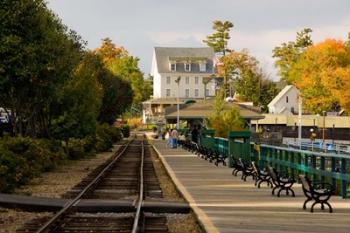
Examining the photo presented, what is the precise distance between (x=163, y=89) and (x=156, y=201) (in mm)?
134236

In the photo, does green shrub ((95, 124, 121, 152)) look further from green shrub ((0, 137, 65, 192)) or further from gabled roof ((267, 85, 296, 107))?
gabled roof ((267, 85, 296, 107))

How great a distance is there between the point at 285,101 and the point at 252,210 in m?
127

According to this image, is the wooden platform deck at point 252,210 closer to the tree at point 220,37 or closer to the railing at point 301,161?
the railing at point 301,161

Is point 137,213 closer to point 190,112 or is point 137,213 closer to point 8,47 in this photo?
point 8,47

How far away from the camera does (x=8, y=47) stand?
27.9 meters

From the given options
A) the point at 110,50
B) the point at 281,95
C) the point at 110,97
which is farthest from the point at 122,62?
the point at 110,97

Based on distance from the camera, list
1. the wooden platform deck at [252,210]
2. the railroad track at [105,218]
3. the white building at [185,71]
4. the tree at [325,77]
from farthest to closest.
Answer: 1. the white building at [185,71]
2. the tree at [325,77]
3. the railroad track at [105,218]
4. the wooden platform deck at [252,210]

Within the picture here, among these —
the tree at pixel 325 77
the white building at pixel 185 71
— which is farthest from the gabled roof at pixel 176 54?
the tree at pixel 325 77

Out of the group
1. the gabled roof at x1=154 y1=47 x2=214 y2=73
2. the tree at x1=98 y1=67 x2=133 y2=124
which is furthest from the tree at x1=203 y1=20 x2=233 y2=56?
the tree at x1=98 y1=67 x2=133 y2=124

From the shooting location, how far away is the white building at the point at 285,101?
141750mm

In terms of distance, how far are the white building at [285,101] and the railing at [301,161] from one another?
106 metres

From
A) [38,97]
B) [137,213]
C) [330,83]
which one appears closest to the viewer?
[137,213]

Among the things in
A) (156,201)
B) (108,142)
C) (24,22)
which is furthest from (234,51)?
(156,201)

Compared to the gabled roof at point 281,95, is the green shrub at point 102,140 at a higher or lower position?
lower
